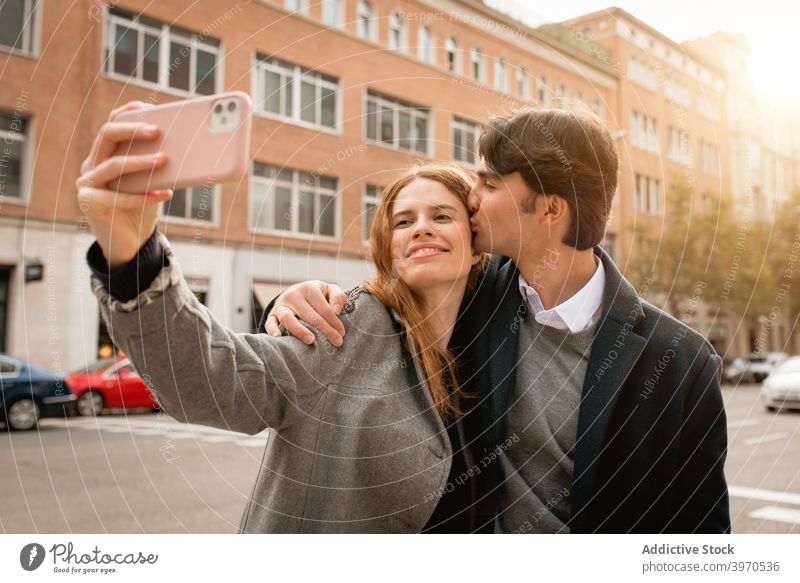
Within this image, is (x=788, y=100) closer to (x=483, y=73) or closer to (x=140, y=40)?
(x=483, y=73)

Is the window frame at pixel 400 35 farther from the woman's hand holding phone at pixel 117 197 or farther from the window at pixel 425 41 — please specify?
the woman's hand holding phone at pixel 117 197

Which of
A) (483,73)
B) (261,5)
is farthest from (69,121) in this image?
(483,73)

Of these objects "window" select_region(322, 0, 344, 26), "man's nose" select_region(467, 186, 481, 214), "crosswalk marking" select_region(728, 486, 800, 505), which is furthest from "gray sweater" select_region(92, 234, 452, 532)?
"crosswalk marking" select_region(728, 486, 800, 505)

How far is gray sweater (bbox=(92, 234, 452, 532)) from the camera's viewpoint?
43.1 inches

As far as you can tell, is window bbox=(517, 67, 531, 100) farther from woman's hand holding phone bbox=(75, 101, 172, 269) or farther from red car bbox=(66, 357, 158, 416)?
red car bbox=(66, 357, 158, 416)

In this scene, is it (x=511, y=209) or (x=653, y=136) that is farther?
(x=653, y=136)

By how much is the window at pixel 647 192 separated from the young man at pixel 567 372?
60 cm

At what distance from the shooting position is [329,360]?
1317mm

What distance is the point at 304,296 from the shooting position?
4.56ft

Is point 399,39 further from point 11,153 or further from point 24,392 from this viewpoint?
point 24,392

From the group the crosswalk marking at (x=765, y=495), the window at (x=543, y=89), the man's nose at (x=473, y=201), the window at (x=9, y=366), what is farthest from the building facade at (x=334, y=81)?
the crosswalk marking at (x=765, y=495)

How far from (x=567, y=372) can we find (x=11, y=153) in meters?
3.79

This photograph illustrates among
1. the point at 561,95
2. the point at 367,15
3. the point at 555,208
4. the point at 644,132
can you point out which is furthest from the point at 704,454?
the point at 367,15
